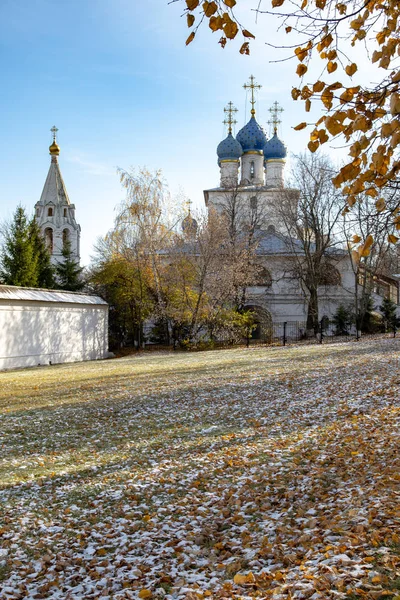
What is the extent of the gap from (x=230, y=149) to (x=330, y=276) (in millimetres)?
19384

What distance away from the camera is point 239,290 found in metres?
33.2

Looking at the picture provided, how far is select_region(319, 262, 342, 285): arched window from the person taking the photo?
1489 inches

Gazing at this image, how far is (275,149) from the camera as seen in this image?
52312 mm

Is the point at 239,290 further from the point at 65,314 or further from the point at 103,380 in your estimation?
the point at 103,380

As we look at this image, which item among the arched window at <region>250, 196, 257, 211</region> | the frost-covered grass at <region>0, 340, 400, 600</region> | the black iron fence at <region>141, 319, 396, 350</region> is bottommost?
the frost-covered grass at <region>0, 340, 400, 600</region>

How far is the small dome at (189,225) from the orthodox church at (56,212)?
18701 mm

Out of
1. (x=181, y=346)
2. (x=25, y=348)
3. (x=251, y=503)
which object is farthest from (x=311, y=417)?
(x=181, y=346)

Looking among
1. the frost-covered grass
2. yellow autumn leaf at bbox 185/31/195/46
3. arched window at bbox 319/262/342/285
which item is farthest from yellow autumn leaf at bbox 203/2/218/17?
arched window at bbox 319/262/342/285

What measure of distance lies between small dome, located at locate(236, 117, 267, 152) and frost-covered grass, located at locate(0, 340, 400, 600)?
4493cm

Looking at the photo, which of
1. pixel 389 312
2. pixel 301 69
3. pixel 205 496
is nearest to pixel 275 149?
pixel 389 312

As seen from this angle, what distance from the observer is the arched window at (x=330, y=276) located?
37.8 meters

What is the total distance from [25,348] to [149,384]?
33.6 feet

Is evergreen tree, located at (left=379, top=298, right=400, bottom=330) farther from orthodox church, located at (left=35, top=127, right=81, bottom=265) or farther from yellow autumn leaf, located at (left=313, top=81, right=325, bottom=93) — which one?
yellow autumn leaf, located at (left=313, top=81, right=325, bottom=93)

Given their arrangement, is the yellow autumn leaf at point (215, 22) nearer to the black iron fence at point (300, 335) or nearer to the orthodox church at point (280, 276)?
the black iron fence at point (300, 335)
